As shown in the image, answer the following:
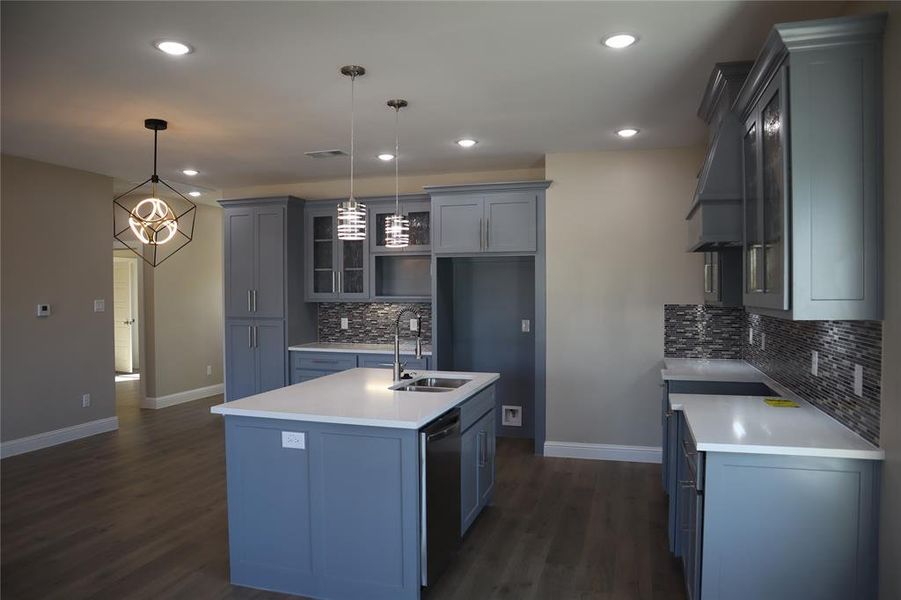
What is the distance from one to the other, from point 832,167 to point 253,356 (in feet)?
17.4

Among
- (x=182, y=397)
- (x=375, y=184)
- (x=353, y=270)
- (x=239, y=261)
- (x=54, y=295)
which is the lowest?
(x=182, y=397)

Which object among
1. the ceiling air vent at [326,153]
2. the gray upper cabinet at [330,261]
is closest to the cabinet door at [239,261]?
the gray upper cabinet at [330,261]

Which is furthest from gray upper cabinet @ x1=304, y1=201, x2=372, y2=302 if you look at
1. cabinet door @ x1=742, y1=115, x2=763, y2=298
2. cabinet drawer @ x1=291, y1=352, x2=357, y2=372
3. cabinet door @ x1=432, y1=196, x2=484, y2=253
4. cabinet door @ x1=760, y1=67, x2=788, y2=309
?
cabinet door @ x1=760, y1=67, x2=788, y2=309

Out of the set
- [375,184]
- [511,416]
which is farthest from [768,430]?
[375,184]

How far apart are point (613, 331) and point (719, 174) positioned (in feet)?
7.28

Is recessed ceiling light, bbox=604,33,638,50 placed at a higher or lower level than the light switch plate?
higher

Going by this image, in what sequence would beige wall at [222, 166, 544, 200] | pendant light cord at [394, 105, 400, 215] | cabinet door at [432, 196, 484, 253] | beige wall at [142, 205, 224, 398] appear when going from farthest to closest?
beige wall at [142, 205, 224, 398] < beige wall at [222, 166, 544, 200] < cabinet door at [432, 196, 484, 253] < pendant light cord at [394, 105, 400, 215]

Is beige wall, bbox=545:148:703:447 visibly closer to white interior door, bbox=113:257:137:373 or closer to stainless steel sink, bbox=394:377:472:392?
stainless steel sink, bbox=394:377:472:392

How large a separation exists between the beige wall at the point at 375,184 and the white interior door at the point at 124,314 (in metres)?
4.39

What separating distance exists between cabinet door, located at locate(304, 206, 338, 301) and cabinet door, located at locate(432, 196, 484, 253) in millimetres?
1333

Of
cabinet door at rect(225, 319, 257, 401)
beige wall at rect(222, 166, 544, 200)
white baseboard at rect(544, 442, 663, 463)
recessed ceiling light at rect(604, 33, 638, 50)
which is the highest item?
recessed ceiling light at rect(604, 33, 638, 50)

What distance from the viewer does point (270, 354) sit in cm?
612

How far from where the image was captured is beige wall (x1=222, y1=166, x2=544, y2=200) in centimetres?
597

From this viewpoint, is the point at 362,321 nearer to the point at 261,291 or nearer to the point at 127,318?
the point at 261,291
